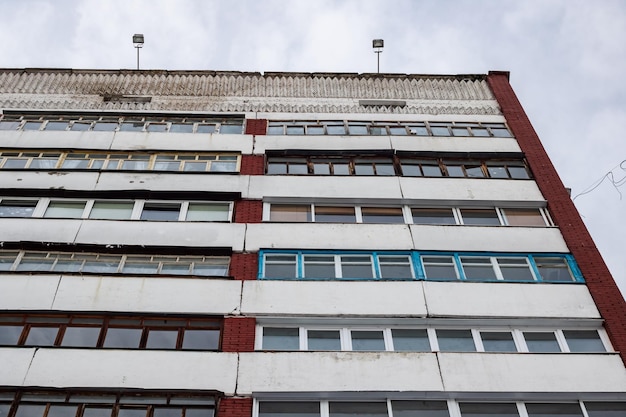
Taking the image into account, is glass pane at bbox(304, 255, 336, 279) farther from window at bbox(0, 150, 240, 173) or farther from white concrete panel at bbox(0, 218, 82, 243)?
white concrete panel at bbox(0, 218, 82, 243)

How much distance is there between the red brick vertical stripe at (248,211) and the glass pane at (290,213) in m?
0.41

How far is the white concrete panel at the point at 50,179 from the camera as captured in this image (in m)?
19.0

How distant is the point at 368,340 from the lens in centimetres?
1495

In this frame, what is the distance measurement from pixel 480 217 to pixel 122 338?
1139 cm

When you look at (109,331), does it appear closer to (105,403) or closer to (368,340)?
(105,403)

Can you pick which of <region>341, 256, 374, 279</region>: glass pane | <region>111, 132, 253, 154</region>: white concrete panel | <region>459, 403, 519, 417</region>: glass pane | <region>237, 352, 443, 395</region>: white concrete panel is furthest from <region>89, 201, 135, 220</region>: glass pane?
<region>459, 403, 519, 417</region>: glass pane

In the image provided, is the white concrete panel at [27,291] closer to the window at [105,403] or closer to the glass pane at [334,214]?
the window at [105,403]

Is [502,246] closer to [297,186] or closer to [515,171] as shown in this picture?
[515,171]

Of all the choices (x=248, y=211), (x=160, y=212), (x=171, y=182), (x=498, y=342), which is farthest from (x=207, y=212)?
(x=498, y=342)

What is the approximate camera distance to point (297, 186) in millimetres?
19328

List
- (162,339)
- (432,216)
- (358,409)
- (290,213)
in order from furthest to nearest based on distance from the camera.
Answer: (432,216) < (290,213) < (162,339) < (358,409)

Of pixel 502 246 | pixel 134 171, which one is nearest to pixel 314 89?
pixel 134 171

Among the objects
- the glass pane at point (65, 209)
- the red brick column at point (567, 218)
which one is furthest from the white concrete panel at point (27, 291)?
the red brick column at point (567, 218)

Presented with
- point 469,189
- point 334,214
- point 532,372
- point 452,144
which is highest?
point 452,144
